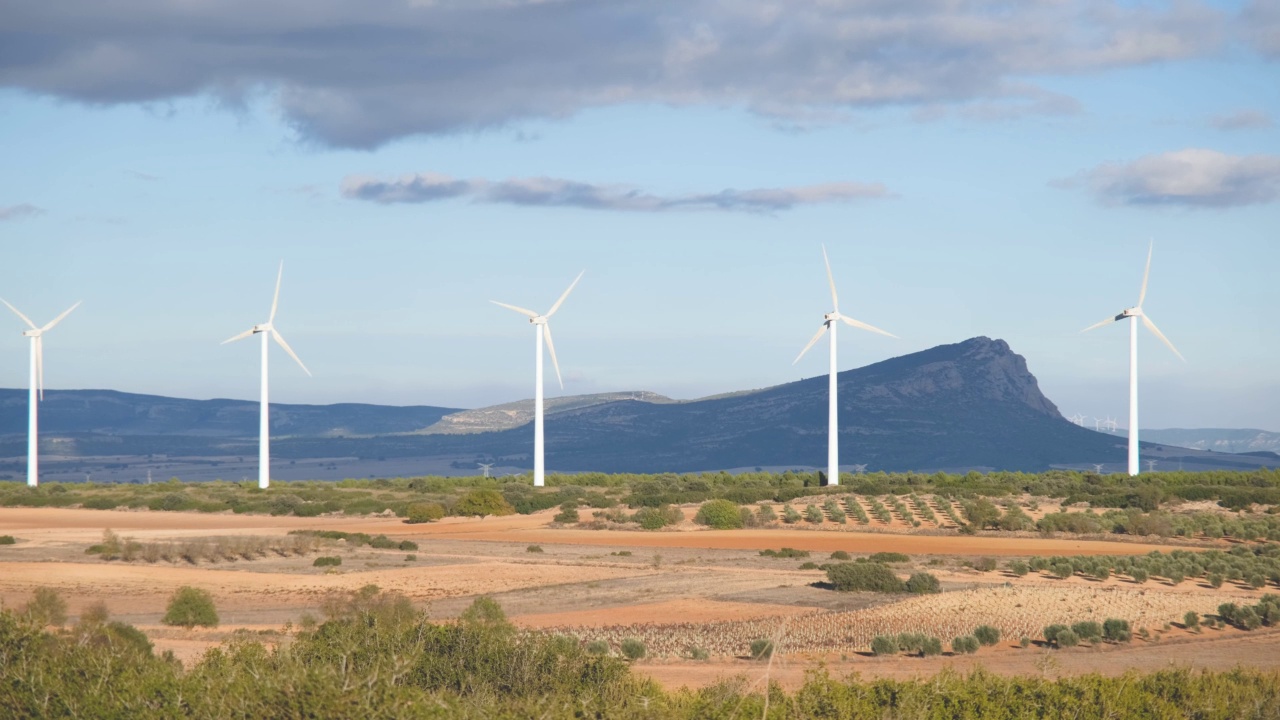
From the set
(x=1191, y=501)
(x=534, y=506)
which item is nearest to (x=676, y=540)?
(x=534, y=506)

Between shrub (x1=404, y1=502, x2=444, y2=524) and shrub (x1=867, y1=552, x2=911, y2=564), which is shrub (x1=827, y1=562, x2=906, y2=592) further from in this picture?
shrub (x1=404, y1=502, x2=444, y2=524)

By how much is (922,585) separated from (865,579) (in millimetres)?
1699

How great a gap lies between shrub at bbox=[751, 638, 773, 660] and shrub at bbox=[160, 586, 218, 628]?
12.5 metres

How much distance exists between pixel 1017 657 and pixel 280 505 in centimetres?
5763

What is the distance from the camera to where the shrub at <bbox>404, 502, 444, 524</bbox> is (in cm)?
7262

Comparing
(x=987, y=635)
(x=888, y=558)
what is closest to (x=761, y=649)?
(x=987, y=635)

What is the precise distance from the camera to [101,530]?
213 feet

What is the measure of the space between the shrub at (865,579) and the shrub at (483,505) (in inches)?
1481

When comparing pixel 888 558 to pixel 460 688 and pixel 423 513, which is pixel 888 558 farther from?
pixel 460 688

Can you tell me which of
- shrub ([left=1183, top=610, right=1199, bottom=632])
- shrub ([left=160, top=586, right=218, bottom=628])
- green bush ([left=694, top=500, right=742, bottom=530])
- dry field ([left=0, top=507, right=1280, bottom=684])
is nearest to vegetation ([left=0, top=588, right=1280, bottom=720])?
dry field ([left=0, top=507, right=1280, bottom=684])

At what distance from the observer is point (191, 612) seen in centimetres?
3266

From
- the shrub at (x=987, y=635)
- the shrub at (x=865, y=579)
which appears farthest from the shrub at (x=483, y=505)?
the shrub at (x=987, y=635)

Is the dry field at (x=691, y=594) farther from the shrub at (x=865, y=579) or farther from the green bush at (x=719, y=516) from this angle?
the green bush at (x=719, y=516)

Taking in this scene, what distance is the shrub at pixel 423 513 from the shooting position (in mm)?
72625
